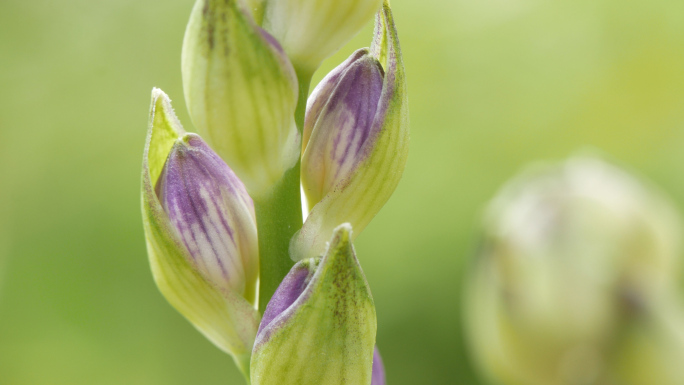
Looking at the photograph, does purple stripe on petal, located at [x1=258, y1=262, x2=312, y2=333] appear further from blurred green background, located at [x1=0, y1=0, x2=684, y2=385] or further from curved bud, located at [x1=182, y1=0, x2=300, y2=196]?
blurred green background, located at [x1=0, y1=0, x2=684, y2=385]

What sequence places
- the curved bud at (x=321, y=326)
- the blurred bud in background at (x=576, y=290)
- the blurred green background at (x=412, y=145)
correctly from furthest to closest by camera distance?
the blurred green background at (x=412, y=145) < the blurred bud in background at (x=576, y=290) < the curved bud at (x=321, y=326)

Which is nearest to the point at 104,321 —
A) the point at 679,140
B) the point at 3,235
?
the point at 3,235

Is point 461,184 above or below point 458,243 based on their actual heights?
above

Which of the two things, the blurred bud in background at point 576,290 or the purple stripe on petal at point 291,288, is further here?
the blurred bud in background at point 576,290

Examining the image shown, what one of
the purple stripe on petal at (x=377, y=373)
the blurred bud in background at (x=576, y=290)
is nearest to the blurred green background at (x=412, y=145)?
the blurred bud in background at (x=576, y=290)

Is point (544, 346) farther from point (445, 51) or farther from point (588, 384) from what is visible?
point (445, 51)

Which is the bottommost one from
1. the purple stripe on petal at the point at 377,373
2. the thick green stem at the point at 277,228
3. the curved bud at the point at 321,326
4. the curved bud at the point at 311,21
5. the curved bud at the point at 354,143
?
the purple stripe on petal at the point at 377,373

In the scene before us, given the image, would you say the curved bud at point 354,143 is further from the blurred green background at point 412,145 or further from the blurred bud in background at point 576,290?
the blurred green background at point 412,145

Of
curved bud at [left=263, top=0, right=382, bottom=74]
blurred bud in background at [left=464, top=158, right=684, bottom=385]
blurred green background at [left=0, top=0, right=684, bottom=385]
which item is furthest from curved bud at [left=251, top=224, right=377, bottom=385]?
blurred green background at [left=0, top=0, right=684, bottom=385]
